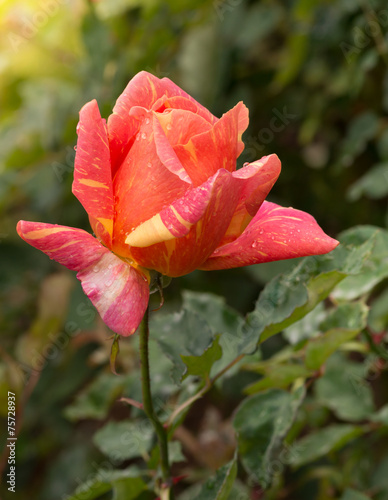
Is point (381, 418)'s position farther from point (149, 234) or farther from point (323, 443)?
point (149, 234)

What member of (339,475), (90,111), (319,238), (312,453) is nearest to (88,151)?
(90,111)

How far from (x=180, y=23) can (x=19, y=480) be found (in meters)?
1.10

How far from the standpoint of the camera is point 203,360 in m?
0.46

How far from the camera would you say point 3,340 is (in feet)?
4.15

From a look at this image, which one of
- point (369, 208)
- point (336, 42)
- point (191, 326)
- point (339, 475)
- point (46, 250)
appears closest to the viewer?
point (46, 250)

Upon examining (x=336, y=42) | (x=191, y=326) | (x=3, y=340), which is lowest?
(x=3, y=340)

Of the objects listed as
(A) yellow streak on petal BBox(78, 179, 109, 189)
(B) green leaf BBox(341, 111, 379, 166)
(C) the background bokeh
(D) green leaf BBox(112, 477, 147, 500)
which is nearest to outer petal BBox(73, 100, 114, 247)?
(A) yellow streak on petal BBox(78, 179, 109, 189)

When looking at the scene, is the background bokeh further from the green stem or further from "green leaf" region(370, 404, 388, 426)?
the green stem

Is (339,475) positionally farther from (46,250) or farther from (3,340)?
(3,340)

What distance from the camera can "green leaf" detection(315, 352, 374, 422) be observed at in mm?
767

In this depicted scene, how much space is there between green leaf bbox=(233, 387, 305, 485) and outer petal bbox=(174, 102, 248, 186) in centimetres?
28

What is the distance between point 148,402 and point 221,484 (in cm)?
11

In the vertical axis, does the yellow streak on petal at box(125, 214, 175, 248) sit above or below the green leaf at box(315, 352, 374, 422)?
above

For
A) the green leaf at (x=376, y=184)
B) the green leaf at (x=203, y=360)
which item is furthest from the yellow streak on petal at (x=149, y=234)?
the green leaf at (x=376, y=184)
